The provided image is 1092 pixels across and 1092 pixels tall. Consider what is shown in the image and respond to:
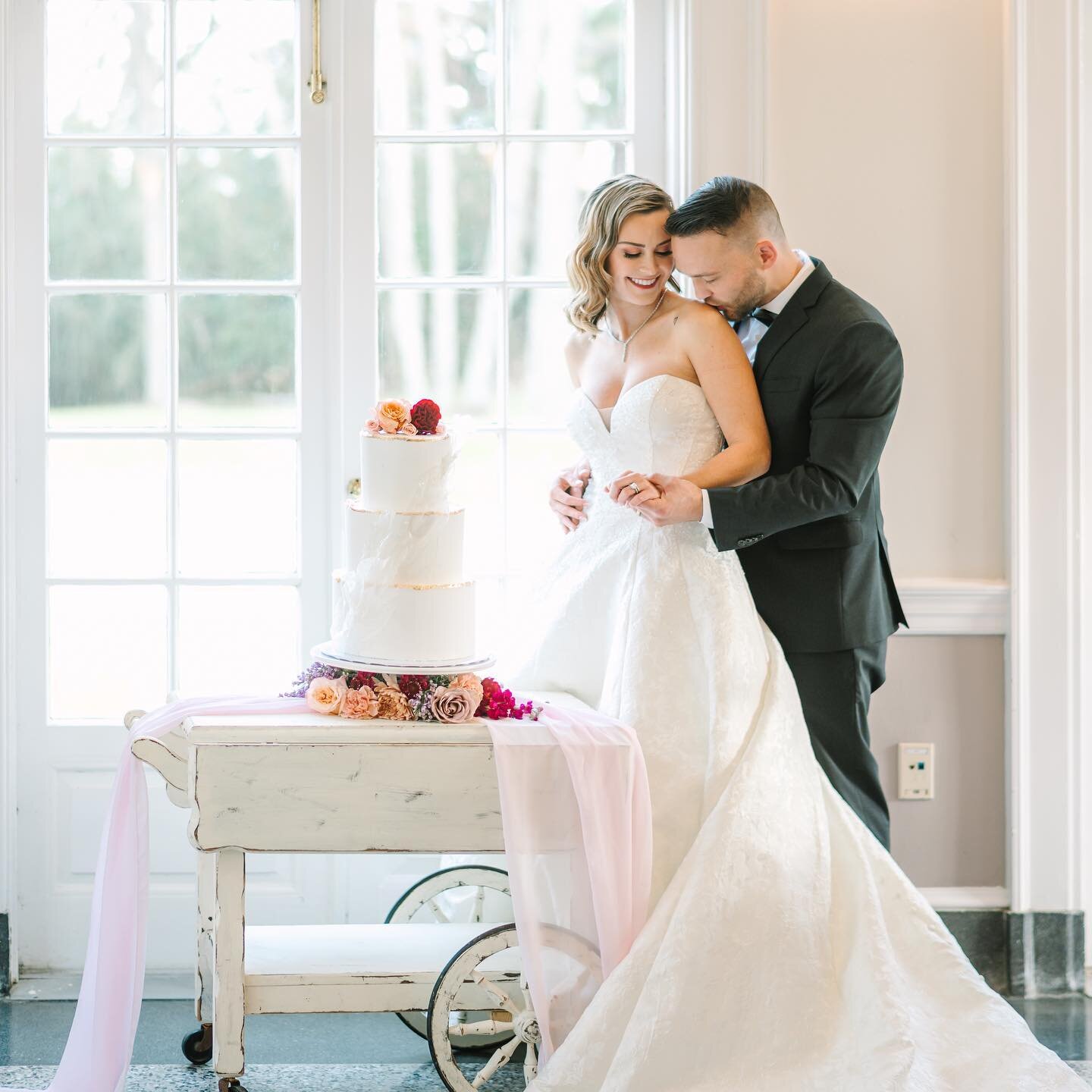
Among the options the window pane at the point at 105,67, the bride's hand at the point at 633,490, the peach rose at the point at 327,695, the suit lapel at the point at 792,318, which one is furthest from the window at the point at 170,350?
the suit lapel at the point at 792,318

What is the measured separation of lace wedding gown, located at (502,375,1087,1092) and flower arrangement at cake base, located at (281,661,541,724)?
→ 24cm

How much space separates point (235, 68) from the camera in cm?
296

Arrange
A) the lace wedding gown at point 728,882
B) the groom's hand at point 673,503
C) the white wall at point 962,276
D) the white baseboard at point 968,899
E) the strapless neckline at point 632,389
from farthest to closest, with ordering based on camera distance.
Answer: the white baseboard at point 968,899, the white wall at point 962,276, the strapless neckline at point 632,389, the groom's hand at point 673,503, the lace wedding gown at point 728,882

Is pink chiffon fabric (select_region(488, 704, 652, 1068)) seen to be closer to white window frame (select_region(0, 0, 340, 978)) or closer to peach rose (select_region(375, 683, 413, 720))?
peach rose (select_region(375, 683, 413, 720))

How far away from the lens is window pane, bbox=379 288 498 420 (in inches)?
117

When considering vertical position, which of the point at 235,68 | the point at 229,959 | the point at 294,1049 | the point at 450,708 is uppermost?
the point at 235,68

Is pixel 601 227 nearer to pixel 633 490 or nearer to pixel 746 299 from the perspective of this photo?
pixel 746 299

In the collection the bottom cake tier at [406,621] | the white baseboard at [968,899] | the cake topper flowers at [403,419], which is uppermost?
the cake topper flowers at [403,419]

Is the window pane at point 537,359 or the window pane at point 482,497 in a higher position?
the window pane at point 537,359

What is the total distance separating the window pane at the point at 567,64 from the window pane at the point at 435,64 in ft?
0.21

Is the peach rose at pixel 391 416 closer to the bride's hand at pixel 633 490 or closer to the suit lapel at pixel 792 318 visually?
the bride's hand at pixel 633 490

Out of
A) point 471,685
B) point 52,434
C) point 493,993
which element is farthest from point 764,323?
point 52,434

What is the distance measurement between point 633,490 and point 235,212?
1369mm

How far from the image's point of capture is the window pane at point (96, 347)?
117 inches
